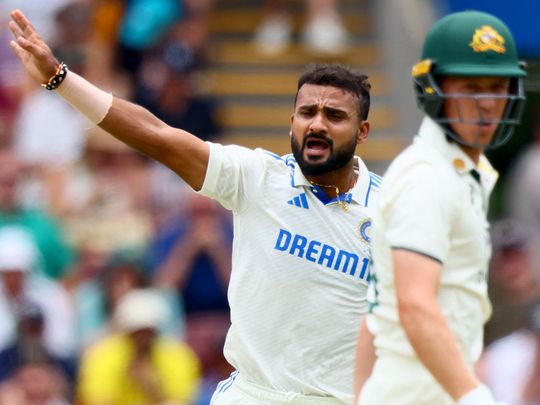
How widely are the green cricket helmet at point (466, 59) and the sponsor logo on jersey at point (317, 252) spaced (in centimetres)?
122

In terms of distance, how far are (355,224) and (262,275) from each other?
416 millimetres

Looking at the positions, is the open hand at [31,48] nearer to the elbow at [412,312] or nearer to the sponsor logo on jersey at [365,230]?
the sponsor logo on jersey at [365,230]

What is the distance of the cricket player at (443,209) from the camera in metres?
4.26

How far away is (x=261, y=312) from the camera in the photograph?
18.4 feet

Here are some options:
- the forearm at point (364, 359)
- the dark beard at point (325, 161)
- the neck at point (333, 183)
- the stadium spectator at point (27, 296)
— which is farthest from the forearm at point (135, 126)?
the stadium spectator at point (27, 296)

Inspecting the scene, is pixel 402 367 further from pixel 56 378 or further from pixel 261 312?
pixel 56 378

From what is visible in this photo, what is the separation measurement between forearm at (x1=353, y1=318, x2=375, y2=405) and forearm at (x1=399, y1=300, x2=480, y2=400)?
43 cm

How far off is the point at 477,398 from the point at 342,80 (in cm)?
191

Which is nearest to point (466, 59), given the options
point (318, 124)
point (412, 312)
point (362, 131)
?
point (412, 312)

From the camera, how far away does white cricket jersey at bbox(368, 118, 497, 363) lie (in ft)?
14.0

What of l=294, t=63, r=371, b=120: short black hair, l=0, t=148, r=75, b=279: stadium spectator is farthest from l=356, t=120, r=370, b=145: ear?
l=0, t=148, r=75, b=279: stadium spectator

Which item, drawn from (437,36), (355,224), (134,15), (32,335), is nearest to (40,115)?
(134,15)

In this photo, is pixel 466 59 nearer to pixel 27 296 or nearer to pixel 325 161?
pixel 325 161

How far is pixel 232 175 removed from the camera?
5.59m
